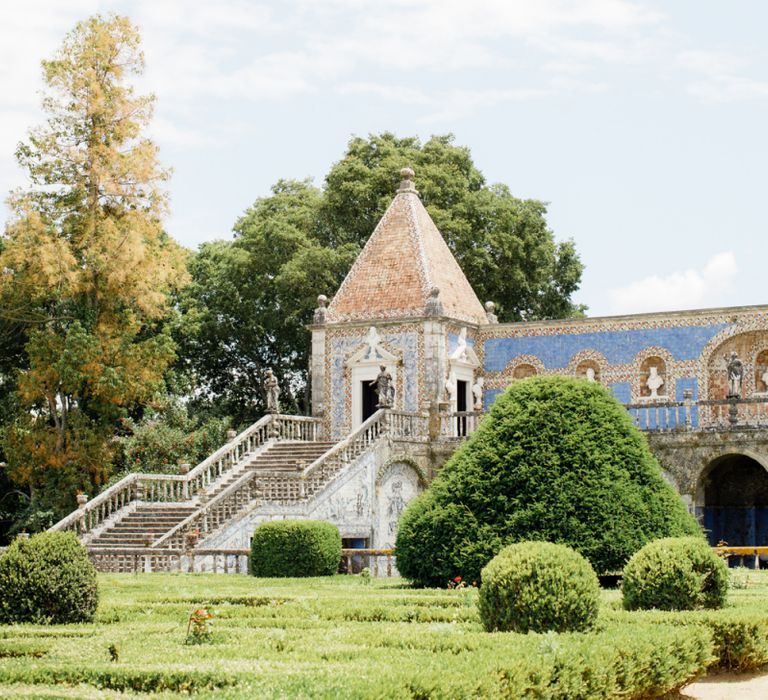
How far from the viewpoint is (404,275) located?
111 ft

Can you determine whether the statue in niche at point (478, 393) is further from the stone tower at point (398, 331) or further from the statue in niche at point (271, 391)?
the statue in niche at point (271, 391)

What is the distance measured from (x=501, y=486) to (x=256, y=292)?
25.0 metres

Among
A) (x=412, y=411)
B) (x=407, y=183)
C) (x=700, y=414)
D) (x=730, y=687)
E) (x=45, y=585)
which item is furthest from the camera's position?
(x=407, y=183)

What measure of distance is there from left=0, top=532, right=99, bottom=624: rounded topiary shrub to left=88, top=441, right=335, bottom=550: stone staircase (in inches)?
512

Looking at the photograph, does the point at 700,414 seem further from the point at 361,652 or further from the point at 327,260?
the point at 361,652

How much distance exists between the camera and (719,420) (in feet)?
97.8

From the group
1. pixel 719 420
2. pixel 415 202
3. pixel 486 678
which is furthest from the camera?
pixel 415 202

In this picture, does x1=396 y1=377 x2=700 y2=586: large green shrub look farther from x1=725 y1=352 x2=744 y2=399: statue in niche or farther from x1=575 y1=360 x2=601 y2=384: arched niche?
x1=575 y1=360 x2=601 y2=384: arched niche

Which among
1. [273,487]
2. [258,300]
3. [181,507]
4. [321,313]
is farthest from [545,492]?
[258,300]

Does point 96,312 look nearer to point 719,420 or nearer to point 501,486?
point 719,420

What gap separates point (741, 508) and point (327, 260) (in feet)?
49.5

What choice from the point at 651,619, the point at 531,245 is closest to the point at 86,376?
the point at 531,245

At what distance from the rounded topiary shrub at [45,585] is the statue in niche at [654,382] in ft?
65.7

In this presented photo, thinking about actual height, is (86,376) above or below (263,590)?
above
